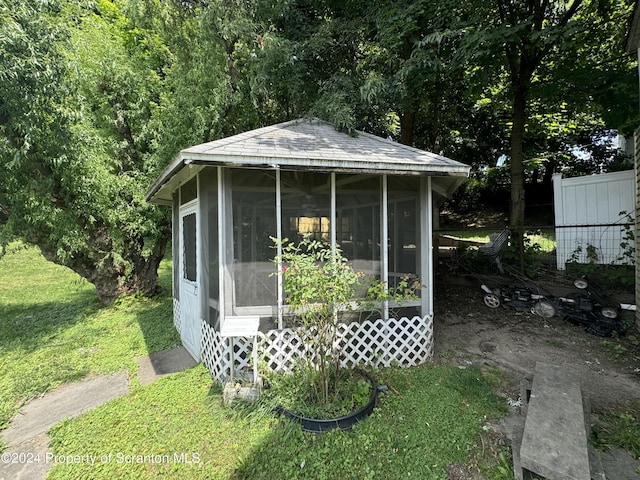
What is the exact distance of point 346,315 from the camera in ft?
12.4

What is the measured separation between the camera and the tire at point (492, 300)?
20.7 ft

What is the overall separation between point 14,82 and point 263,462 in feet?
20.6

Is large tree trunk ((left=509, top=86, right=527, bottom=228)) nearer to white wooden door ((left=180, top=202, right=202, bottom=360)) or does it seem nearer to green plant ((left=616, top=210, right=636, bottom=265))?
green plant ((left=616, top=210, right=636, bottom=265))

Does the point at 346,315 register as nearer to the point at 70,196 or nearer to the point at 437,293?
the point at 437,293

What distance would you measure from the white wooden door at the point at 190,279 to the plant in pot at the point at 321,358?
163cm

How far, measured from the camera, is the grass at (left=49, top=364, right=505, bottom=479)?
2.36 metres

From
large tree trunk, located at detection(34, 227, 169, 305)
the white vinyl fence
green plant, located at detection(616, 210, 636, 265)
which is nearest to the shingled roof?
large tree trunk, located at detection(34, 227, 169, 305)

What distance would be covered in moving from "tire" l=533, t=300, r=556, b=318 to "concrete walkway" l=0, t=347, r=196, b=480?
603cm

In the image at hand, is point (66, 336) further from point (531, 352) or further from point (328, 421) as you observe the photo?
point (531, 352)

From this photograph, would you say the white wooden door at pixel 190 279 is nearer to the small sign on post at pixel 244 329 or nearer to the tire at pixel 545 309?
the small sign on post at pixel 244 329

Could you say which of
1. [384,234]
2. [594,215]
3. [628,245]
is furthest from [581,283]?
[384,234]

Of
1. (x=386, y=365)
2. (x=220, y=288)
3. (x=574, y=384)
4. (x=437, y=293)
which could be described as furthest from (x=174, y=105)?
(x=574, y=384)

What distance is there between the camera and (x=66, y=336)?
579 cm

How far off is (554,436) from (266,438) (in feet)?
7.27
